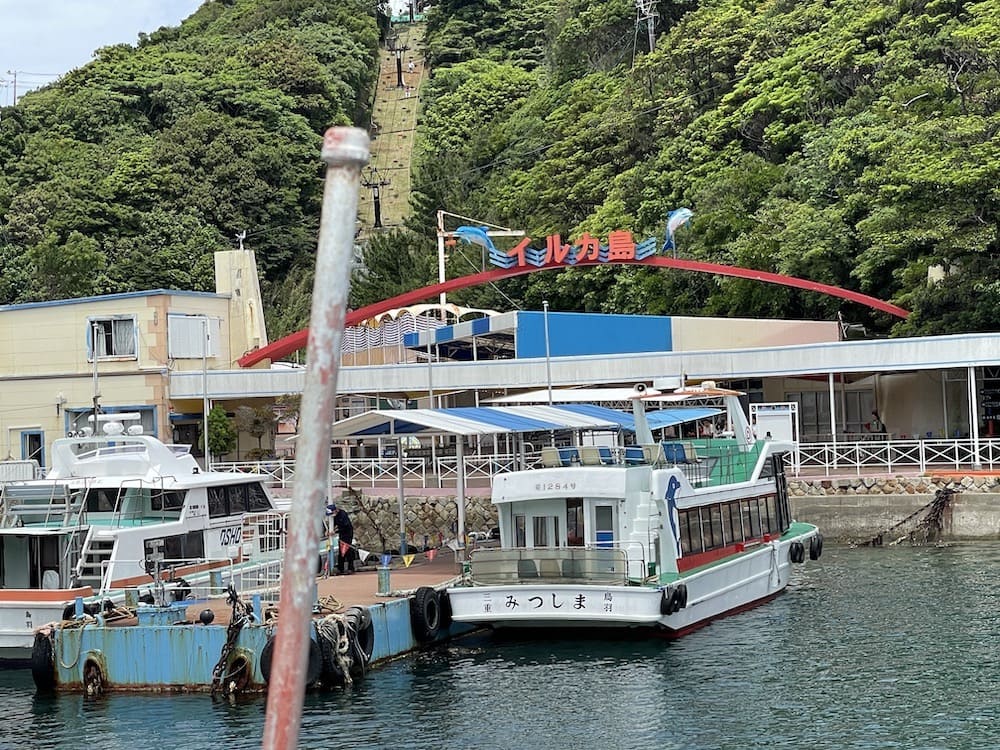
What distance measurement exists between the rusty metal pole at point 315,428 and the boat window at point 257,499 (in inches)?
967

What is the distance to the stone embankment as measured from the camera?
3591cm

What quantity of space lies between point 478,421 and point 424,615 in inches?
202

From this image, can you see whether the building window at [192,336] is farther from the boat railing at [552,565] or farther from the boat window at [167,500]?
the boat railing at [552,565]

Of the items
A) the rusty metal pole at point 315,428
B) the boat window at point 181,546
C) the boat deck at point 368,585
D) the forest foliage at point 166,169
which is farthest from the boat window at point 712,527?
the forest foliage at point 166,169

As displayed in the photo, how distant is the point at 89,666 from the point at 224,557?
556 centimetres

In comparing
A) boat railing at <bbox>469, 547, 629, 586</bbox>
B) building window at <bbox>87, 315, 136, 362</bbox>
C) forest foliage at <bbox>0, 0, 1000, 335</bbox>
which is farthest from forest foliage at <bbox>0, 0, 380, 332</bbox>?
boat railing at <bbox>469, 547, 629, 586</bbox>

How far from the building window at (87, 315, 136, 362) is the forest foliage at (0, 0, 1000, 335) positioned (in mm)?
24815

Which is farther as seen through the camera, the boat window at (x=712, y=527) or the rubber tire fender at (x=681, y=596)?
the boat window at (x=712, y=527)

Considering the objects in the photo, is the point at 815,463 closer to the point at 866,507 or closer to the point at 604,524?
the point at 866,507

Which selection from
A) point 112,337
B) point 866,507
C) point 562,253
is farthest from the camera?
point 562,253

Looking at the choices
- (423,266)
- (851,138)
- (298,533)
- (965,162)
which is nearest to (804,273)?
(851,138)

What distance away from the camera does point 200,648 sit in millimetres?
21906

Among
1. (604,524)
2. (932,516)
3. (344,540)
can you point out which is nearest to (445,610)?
(604,524)

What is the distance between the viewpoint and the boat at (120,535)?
80.0 ft
